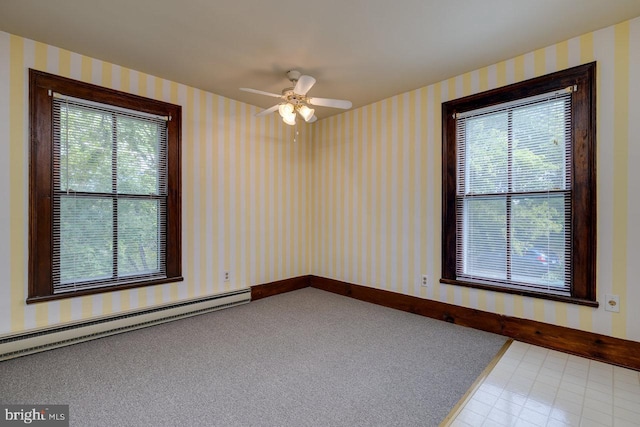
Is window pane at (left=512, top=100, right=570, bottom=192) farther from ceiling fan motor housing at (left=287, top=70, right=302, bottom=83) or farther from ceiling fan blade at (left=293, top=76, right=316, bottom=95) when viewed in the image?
ceiling fan motor housing at (left=287, top=70, right=302, bottom=83)

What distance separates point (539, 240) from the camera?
2674 millimetres

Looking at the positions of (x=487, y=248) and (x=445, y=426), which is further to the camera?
(x=487, y=248)

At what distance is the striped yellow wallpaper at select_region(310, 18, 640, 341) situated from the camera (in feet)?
7.46

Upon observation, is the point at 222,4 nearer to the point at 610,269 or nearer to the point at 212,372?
the point at 212,372

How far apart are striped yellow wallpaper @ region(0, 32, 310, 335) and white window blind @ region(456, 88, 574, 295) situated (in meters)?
2.40

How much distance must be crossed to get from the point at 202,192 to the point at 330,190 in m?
1.85

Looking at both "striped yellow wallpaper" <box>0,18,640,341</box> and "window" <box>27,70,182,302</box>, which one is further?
"window" <box>27,70,182,302</box>

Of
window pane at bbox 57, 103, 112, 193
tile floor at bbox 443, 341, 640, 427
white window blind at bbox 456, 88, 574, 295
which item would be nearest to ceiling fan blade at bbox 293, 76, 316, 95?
white window blind at bbox 456, 88, 574, 295

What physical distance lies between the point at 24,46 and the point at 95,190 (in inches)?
50.5

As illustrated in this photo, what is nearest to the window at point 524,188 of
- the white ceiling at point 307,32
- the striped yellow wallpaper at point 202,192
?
the white ceiling at point 307,32

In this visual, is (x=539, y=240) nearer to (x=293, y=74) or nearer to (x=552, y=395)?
(x=552, y=395)

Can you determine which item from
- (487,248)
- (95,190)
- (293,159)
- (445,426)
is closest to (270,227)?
(293,159)

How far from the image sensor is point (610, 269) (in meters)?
2.33

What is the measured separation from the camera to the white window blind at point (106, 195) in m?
2.66
